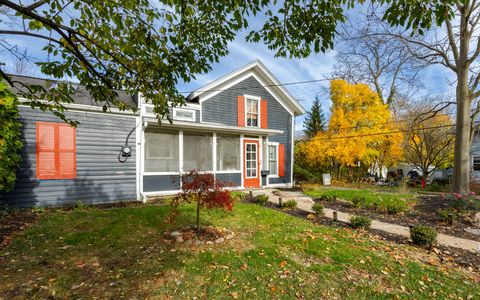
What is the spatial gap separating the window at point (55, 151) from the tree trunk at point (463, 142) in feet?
45.4

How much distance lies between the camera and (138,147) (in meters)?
9.40

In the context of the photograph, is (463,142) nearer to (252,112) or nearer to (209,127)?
(252,112)

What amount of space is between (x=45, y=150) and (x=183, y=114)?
518 centimetres

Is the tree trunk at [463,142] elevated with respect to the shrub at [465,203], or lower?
elevated

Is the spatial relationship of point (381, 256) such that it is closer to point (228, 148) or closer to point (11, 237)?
point (11, 237)

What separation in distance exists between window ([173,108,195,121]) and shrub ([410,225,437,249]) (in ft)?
29.7

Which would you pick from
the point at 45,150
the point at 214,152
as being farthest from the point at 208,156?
the point at 45,150

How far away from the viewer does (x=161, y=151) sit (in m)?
10.2

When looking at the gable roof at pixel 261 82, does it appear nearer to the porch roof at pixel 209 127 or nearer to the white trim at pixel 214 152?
the porch roof at pixel 209 127

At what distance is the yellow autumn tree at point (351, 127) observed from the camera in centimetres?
1730

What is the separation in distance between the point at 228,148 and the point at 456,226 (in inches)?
331

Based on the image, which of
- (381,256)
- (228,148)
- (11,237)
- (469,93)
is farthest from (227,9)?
(469,93)

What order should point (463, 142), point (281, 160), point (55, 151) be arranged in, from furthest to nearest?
1. point (281, 160)
2. point (463, 142)
3. point (55, 151)

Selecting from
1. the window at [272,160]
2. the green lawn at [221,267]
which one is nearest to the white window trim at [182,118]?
the window at [272,160]
